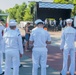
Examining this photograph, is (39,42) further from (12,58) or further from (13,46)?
(12,58)

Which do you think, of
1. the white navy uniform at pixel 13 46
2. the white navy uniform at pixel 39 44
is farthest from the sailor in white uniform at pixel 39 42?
the white navy uniform at pixel 13 46

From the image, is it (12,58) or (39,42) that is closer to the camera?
(12,58)

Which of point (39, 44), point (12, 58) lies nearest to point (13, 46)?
point (12, 58)

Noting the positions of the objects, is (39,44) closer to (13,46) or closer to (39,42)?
(39,42)

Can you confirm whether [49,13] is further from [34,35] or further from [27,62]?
[34,35]

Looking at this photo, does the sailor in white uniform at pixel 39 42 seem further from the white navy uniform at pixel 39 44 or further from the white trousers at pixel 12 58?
the white trousers at pixel 12 58

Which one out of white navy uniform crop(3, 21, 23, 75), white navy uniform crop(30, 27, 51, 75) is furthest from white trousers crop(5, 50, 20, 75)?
white navy uniform crop(30, 27, 51, 75)

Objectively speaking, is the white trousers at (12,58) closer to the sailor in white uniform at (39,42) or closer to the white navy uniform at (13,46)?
the white navy uniform at (13,46)

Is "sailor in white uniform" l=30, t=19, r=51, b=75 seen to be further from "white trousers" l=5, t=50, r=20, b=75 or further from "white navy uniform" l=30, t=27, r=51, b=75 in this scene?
"white trousers" l=5, t=50, r=20, b=75

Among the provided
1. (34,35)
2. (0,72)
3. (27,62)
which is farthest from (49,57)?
(34,35)

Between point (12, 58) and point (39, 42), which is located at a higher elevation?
point (39, 42)

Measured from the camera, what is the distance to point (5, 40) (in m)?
7.34

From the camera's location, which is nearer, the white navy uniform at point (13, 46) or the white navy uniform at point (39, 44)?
the white navy uniform at point (13, 46)

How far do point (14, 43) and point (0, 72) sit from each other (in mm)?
1927
